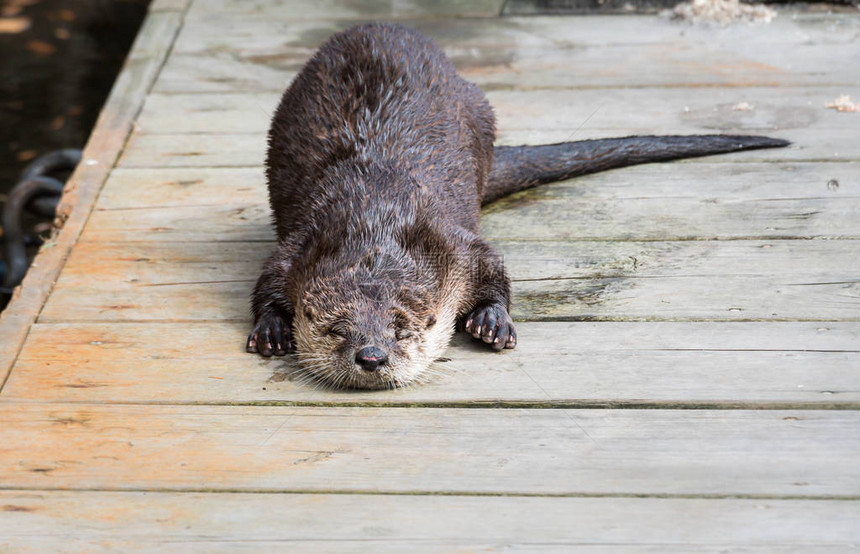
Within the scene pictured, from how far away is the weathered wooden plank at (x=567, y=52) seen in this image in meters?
3.49

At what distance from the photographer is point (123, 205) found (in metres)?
2.84

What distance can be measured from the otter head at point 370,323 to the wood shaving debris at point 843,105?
167 cm

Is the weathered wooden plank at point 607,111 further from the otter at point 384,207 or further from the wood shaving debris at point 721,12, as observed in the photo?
the wood shaving debris at point 721,12

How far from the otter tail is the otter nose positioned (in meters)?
0.92

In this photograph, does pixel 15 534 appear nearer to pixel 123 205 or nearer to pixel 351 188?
pixel 351 188

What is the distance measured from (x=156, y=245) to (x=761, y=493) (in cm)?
158

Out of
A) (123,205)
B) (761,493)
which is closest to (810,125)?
(761,493)

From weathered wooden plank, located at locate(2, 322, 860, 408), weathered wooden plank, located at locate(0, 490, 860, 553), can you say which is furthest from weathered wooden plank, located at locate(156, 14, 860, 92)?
weathered wooden plank, located at locate(0, 490, 860, 553)

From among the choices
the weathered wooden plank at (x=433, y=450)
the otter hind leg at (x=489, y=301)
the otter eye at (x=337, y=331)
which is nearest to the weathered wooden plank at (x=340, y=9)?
the otter hind leg at (x=489, y=301)

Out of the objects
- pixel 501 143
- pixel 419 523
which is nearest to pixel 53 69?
pixel 501 143

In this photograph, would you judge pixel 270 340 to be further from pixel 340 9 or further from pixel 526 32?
pixel 340 9

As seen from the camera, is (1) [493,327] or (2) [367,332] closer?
(2) [367,332]

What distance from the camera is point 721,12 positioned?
12.8 feet

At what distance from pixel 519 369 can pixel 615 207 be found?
2.66 feet
